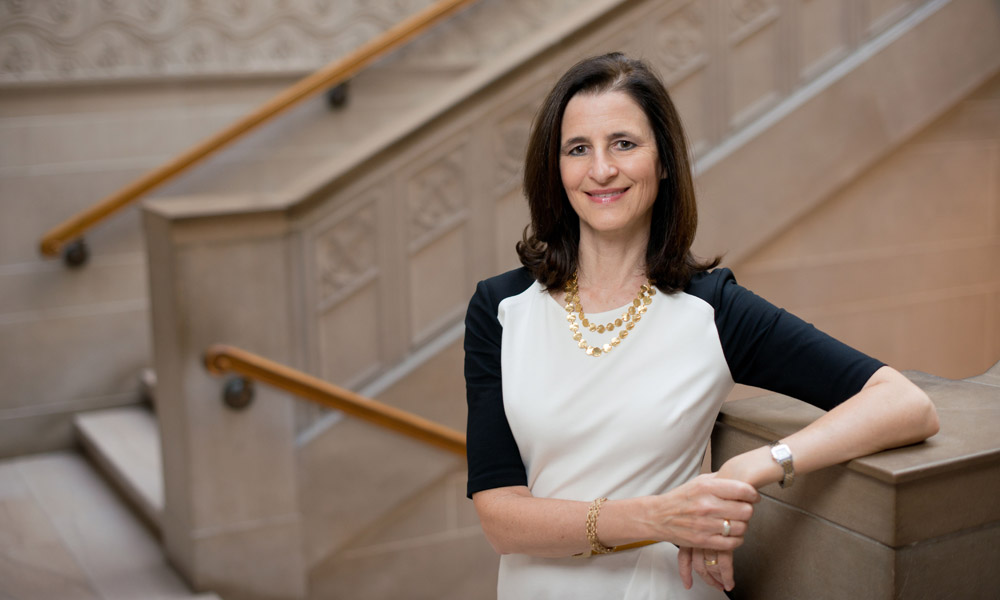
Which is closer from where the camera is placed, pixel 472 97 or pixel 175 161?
pixel 472 97

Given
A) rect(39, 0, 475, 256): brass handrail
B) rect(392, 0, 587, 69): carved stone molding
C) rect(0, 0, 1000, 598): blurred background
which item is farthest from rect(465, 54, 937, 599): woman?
rect(392, 0, 587, 69): carved stone molding

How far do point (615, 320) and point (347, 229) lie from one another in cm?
200

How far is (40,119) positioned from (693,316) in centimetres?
363

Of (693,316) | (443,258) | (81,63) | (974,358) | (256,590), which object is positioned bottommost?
(256,590)

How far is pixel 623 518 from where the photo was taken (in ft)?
4.95

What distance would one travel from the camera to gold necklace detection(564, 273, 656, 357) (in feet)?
5.36

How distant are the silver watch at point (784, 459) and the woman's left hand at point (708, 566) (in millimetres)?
Answer: 132

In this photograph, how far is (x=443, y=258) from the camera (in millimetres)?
3682

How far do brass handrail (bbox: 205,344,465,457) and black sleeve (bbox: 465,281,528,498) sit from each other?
5.69 feet

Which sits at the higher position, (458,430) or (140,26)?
(140,26)

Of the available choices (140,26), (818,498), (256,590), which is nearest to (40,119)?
(140,26)

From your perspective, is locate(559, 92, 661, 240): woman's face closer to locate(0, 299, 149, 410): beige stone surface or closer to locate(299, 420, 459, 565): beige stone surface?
locate(299, 420, 459, 565): beige stone surface

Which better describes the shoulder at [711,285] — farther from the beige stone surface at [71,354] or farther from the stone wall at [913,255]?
the beige stone surface at [71,354]

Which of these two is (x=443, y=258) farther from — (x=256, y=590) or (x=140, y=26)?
(x=140, y=26)
